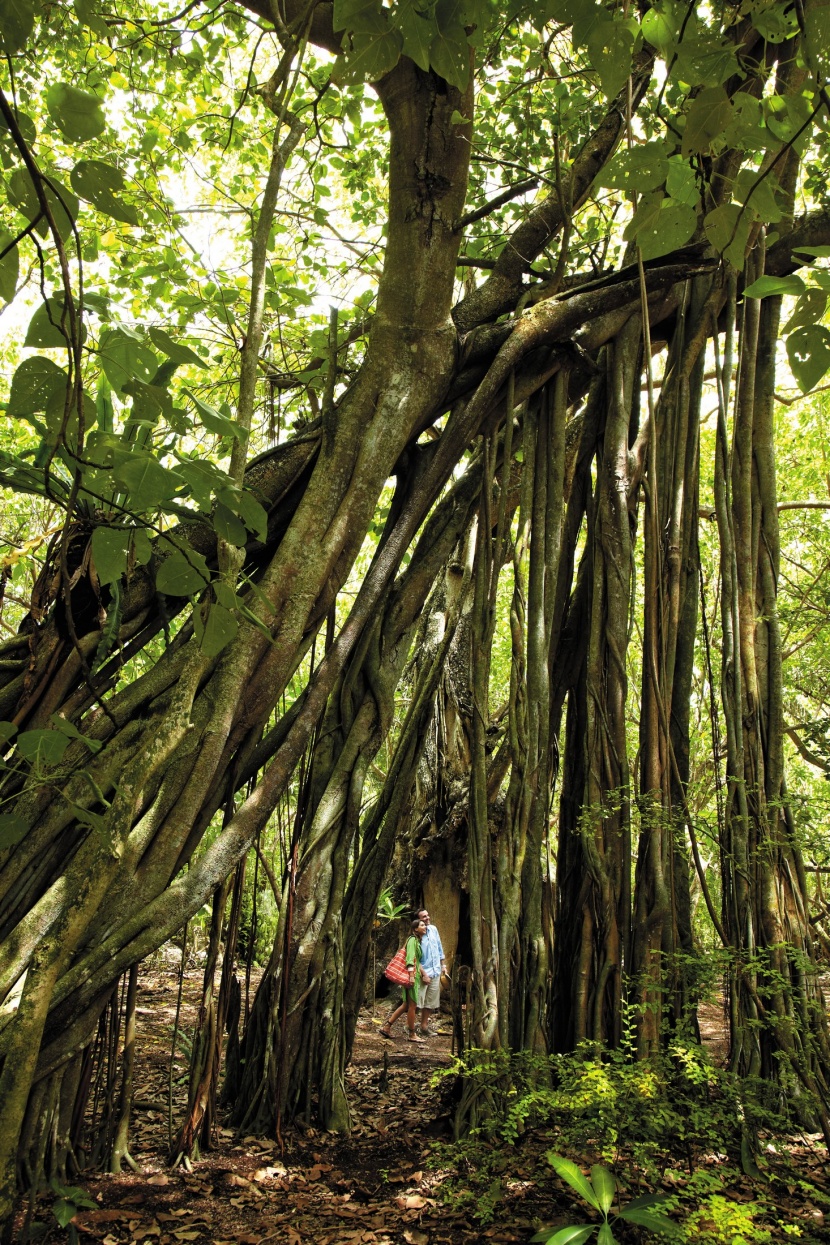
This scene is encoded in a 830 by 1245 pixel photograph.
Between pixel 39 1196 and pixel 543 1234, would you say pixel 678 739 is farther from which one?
pixel 39 1196

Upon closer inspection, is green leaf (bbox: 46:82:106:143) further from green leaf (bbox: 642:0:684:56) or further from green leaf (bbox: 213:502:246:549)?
green leaf (bbox: 642:0:684:56)

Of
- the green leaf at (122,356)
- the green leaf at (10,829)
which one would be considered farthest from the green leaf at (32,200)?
the green leaf at (10,829)

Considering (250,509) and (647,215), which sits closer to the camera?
(647,215)

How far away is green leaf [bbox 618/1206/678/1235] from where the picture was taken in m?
1.71

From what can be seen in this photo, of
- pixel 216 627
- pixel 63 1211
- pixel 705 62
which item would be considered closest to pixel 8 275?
pixel 216 627

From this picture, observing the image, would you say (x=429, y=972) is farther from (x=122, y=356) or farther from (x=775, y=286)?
(x=775, y=286)

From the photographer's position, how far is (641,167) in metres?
1.15

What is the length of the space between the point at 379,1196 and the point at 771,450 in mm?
2986

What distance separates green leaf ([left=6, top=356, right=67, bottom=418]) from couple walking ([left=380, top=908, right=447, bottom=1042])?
4.79 m

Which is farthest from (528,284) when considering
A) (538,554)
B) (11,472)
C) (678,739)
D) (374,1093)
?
(374,1093)

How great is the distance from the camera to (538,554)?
330 cm

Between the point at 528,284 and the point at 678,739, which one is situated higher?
the point at 528,284

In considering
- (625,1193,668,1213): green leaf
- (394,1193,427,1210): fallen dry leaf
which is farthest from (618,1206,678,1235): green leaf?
(394,1193,427,1210): fallen dry leaf

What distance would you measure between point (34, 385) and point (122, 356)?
152 mm
